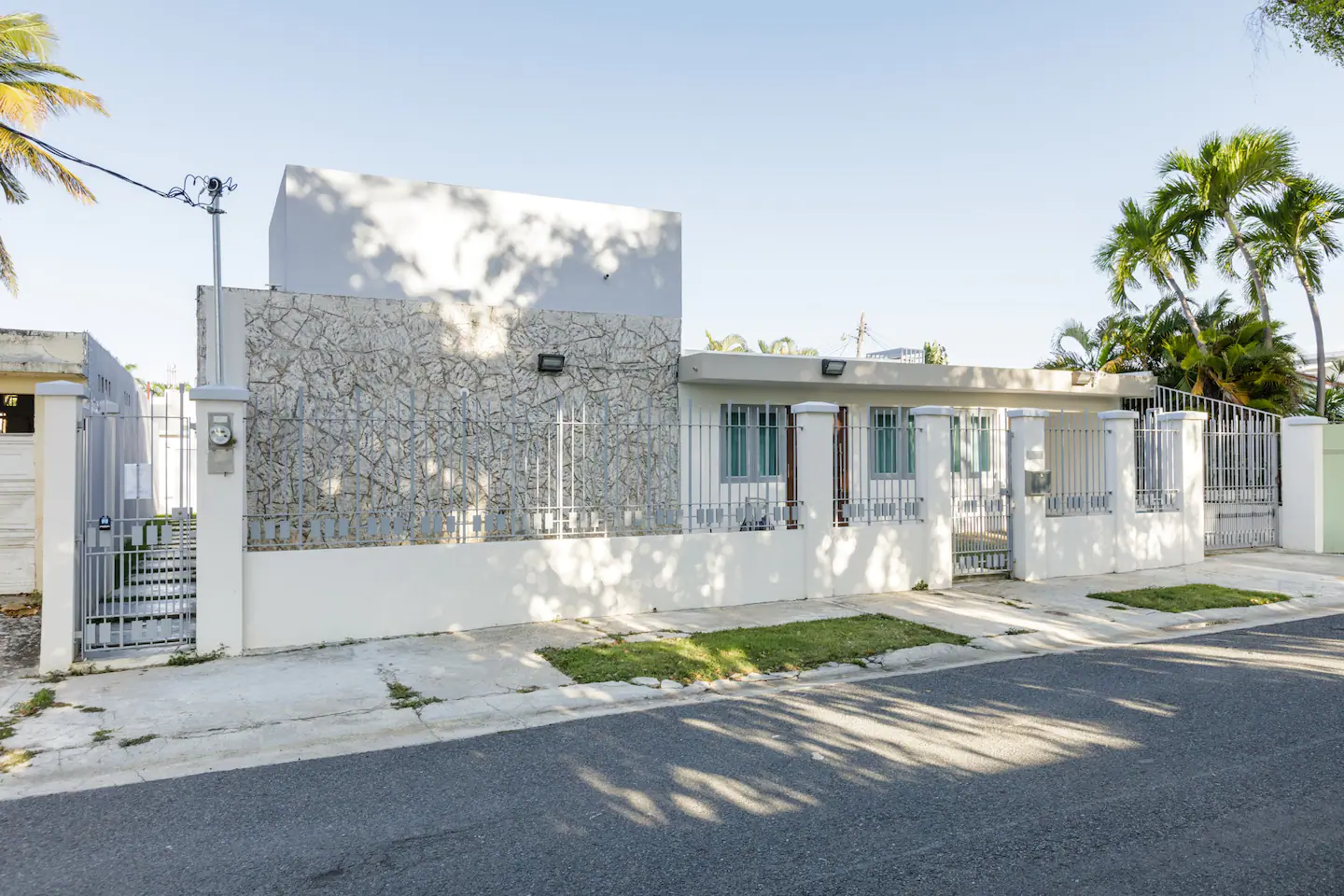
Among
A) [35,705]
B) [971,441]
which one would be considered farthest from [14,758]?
[971,441]

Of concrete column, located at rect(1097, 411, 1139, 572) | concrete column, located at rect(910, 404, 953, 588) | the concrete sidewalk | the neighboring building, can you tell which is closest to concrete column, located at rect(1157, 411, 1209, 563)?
concrete column, located at rect(1097, 411, 1139, 572)

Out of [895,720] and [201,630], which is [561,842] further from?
[201,630]

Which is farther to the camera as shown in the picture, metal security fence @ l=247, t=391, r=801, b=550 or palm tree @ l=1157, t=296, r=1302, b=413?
palm tree @ l=1157, t=296, r=1302, b=413

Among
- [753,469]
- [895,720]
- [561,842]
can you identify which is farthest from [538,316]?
[561,842]

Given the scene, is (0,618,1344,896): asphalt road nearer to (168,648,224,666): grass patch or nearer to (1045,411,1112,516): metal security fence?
(168,648,224,666): grass patch

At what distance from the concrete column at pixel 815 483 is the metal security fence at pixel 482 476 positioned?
0.18 m

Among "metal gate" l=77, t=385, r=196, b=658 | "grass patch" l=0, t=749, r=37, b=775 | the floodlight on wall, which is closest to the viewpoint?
"grass patch" l=0, t=749, r=37, b=775

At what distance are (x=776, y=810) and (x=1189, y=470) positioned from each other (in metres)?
11.6

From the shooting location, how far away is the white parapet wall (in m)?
7.75

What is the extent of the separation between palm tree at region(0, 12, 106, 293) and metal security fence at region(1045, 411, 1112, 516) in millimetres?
16289

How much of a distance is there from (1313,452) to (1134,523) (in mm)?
4478

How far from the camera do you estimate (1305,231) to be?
696 inches

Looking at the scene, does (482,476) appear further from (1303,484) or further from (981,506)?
(1303,484)

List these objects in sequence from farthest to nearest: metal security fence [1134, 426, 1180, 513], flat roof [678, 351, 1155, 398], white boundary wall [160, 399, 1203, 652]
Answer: flat roof [678, 351, 1155, 398] → metal security fence [1134, 426, 1180, 513] → white boundary wall [160, 399, 1203, 652]
